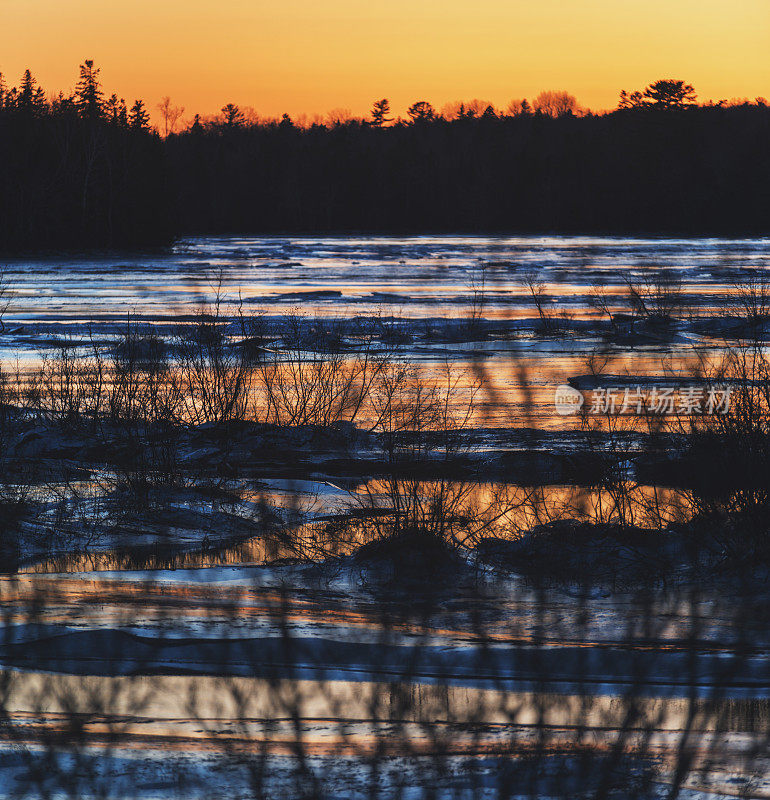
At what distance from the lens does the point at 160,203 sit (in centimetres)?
6038

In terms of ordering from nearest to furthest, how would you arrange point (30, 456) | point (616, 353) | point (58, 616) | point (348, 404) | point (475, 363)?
point (58, 616), point (30, 456), point (348, 404), point (475, 363), point (616, 353)

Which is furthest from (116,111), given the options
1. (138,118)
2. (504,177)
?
(504,177)

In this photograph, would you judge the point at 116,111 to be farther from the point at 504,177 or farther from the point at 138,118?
the point at 504,177

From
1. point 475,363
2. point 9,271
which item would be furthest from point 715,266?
point 9,271

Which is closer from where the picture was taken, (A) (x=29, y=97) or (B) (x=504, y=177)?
(A) (x=29, y=97)

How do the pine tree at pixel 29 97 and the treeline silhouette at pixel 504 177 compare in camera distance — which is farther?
the treeline silhouette at pixel 504 177

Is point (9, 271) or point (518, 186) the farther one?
point (518, 186)

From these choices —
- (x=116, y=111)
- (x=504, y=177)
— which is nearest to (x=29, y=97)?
(x=116, y=111)

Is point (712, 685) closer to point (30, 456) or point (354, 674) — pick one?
point (354, 674)

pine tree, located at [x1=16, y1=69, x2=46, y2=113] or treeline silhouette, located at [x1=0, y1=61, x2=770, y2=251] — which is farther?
treeline silhouette, located at [x1=0, y1=61, x2=770, y2=251]

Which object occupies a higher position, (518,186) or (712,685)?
(518,186)

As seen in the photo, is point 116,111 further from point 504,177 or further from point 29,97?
point 504,177

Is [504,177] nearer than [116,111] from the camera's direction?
No

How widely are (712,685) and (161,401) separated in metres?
7.25
